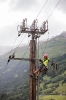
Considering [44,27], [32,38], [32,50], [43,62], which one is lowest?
[43,62]

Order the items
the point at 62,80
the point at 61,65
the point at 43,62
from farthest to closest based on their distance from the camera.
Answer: the point at 61,65 → the point at 62,80 → the point at 43,62

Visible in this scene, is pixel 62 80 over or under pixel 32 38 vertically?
over

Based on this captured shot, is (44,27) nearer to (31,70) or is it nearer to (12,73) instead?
(31,70)

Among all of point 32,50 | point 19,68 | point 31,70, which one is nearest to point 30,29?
point 32,50

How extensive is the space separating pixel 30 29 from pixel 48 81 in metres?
70.6

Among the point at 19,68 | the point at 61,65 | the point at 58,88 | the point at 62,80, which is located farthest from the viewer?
the point at 19,68

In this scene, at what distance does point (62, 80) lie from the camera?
8312 cm

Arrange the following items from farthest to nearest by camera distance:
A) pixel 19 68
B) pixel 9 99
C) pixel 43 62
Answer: pixel 19 68 < pixel 9 99 < pixel 43 62

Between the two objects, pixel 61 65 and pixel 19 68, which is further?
pixel 19 68

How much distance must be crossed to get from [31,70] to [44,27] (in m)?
4.64

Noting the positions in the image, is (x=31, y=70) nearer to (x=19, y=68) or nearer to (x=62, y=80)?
(x=62, y=80)

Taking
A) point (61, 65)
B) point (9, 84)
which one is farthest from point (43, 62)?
point (9, 84)

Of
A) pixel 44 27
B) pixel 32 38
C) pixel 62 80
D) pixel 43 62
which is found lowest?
pixel 43 62

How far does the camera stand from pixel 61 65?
98188 millimetres
